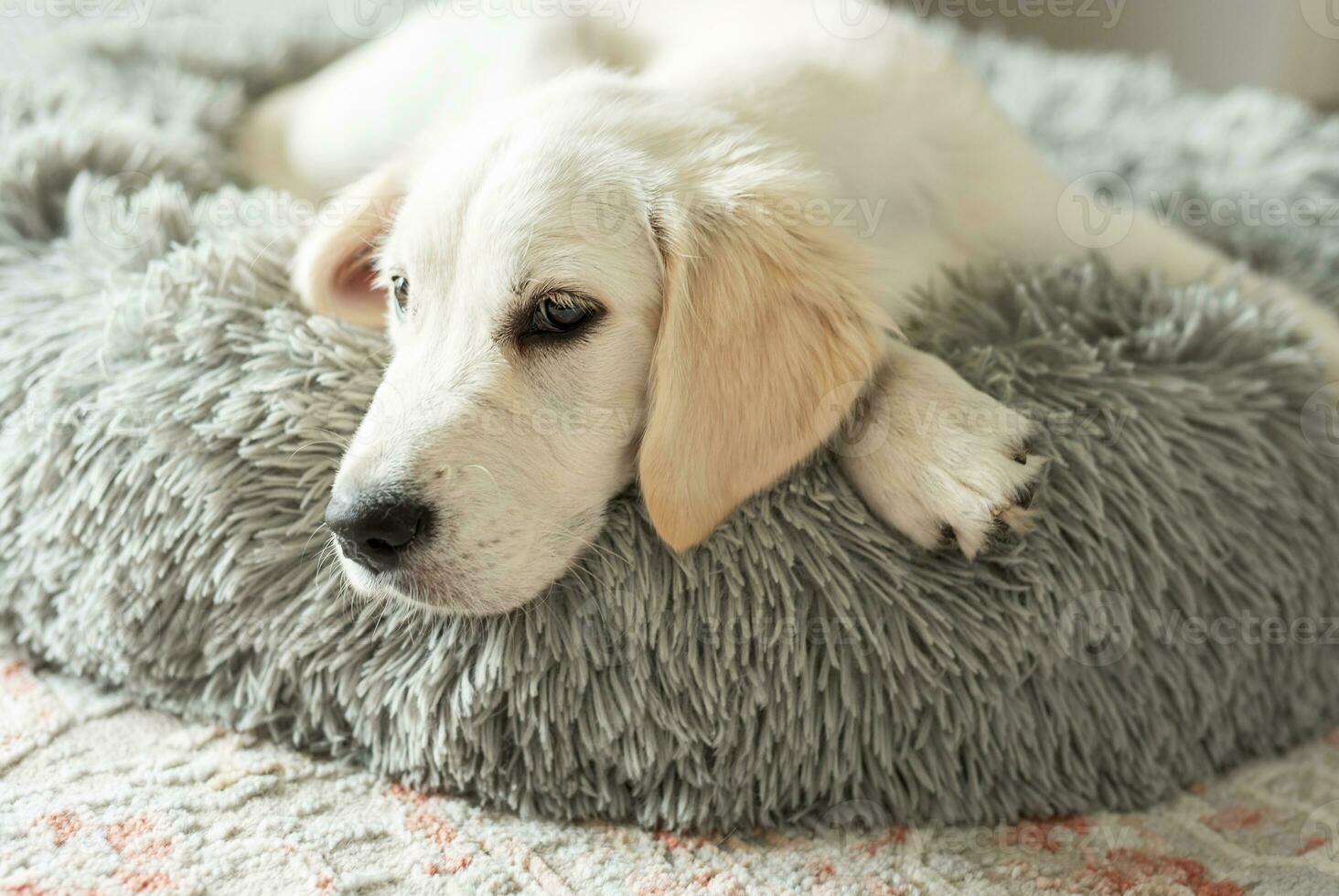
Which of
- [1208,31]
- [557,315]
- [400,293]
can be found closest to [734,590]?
[557,315]

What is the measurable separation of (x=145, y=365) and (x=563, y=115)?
2.10 ft

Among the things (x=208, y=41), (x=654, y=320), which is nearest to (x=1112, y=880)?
(x=654, y=320)

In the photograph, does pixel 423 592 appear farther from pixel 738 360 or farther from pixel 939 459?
pixel 939 459

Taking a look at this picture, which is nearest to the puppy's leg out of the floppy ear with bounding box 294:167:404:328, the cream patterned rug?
the cream patterned rug

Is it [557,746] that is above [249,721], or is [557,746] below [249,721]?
above

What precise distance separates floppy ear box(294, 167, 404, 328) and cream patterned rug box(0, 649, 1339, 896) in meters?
0.61

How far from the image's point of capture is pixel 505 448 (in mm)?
1251

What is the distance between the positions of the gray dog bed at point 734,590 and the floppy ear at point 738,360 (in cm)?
7

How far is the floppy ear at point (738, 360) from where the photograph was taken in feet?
4.15

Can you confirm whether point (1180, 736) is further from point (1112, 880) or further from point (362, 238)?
point (362, 238)

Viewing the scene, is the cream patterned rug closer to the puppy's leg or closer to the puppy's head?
the puppy's head

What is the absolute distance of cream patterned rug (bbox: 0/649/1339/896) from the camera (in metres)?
1.16

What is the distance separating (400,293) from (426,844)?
0.68 metres

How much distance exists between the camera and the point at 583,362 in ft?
4.27
